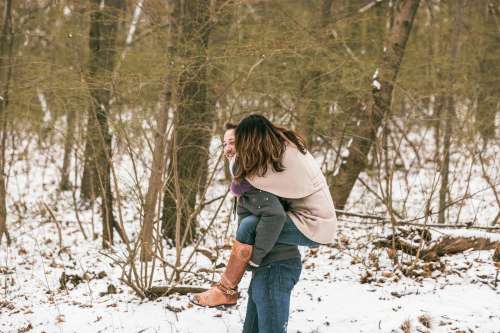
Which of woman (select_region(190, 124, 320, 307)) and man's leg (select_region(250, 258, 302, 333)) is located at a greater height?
woman (select_region(190, 124, 320, 307))

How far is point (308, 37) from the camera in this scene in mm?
5969

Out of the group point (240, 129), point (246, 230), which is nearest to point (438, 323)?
point (246, 230)

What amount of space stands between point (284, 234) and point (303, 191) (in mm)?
233

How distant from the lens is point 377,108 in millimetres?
6711

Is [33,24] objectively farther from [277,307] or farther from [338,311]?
[277,307]

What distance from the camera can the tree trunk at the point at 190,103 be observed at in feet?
15.7

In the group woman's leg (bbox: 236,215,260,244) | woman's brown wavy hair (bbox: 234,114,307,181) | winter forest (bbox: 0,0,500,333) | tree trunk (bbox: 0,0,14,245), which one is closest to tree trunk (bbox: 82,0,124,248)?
winter forest (bbox: 0,0,500,333)

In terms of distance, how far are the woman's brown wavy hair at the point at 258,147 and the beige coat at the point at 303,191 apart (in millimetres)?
31

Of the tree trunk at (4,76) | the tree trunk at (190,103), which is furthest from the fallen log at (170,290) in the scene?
the tree trunk at (4,76)

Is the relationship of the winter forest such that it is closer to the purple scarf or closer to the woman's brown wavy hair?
the purple scarf

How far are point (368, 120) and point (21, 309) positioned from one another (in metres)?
4.74

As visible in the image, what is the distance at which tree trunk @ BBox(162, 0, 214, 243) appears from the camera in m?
4.77

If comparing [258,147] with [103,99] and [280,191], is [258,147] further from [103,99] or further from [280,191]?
[103,99]

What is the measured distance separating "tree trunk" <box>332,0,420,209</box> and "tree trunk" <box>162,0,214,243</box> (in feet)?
6.81
